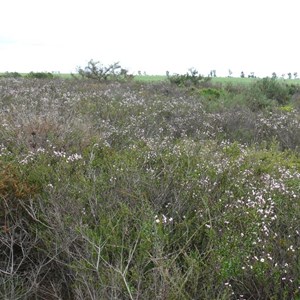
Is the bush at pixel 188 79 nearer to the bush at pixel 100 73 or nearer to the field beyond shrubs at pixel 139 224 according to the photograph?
the bush at pixel 100 73

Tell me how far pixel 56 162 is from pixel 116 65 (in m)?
20.2

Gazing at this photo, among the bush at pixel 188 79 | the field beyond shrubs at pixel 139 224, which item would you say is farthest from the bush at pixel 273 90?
the field beyond shrubs at pixel 139 224

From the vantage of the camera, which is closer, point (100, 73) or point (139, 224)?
point (139, 224)

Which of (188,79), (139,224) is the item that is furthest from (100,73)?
(139,224)

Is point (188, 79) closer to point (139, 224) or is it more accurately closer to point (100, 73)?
point (100, 73)

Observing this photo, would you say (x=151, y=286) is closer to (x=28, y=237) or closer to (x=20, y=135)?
(x=28, y=237)

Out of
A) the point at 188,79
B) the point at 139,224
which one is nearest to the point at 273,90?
the point at 188,79

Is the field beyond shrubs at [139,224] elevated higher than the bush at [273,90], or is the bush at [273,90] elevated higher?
the bush at [273,90]

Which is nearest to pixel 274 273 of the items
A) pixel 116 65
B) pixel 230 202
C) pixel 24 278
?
pixel 230 202

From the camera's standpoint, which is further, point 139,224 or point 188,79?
point 188,79

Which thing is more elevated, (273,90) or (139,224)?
(273,90)

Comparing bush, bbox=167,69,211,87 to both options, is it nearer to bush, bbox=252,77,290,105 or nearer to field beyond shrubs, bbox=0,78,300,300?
bush, bbox=252,77,290,105

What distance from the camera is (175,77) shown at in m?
25.8

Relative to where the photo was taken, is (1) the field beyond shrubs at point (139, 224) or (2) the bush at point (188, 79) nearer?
(1) the field beyond shrubs at point (139, 224)
